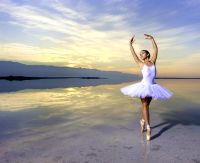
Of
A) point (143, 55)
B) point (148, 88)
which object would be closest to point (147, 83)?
point (148, 88)

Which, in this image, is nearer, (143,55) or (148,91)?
(148,91)

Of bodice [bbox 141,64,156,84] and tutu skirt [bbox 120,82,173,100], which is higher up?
bodice [bbox 141,64,156,84]

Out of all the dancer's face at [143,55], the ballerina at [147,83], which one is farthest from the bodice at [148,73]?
the dancer's face at [143,55]

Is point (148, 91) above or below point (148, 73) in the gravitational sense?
below

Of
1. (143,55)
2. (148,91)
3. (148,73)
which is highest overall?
(143,55)

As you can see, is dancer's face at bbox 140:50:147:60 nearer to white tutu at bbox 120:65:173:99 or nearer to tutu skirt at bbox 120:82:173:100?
white tutu at bbox 120:65:173:99

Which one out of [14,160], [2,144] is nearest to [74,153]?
[14,160]

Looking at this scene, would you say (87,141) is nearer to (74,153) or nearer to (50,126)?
(74,153)

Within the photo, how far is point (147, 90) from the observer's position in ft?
26.5

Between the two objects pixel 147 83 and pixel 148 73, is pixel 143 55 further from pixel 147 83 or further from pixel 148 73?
pixel 147 83

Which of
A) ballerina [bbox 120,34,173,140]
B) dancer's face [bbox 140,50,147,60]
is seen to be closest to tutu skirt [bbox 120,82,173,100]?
ballerina [bbox 120,34,173,140]

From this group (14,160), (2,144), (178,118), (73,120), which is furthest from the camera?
(178,118)

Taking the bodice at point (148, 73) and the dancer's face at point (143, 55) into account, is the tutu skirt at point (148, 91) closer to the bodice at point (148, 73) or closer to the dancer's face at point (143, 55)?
the bodice at point (148, 73)

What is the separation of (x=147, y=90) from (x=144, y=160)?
8.16ft
